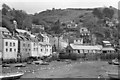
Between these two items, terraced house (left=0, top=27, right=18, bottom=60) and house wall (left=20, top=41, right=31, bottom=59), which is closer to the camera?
terraced house (left=0, top=27, right=18, bottom=60)

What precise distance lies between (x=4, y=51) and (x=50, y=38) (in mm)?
43912

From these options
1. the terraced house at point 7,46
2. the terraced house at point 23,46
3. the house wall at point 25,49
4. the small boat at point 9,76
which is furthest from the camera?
the house wall at point 25,49

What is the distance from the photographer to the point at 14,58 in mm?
74375

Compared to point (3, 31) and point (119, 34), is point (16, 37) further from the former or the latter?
point (119, 34)

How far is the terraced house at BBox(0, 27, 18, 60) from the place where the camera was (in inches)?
2805

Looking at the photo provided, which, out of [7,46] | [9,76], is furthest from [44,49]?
[9,76]

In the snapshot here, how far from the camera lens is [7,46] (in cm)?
7294

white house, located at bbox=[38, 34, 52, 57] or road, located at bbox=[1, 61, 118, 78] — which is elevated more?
white house, located at bbox=[38, 34, 52, 57]

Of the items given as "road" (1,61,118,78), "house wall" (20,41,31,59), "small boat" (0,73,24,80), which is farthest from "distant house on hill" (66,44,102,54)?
"small boat" (0,73,24,80)

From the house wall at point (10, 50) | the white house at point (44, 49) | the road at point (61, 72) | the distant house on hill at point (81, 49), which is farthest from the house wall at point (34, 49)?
the road at point (61, 72)

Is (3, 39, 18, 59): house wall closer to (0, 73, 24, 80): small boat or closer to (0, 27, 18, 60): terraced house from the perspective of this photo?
(0, 27, 18, 60): terraced house

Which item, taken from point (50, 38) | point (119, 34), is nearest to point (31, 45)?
point (50, 38)

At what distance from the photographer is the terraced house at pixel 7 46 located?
234 ft

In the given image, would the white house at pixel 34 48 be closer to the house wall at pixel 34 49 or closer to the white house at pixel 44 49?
the house wall at pixel 34 49
